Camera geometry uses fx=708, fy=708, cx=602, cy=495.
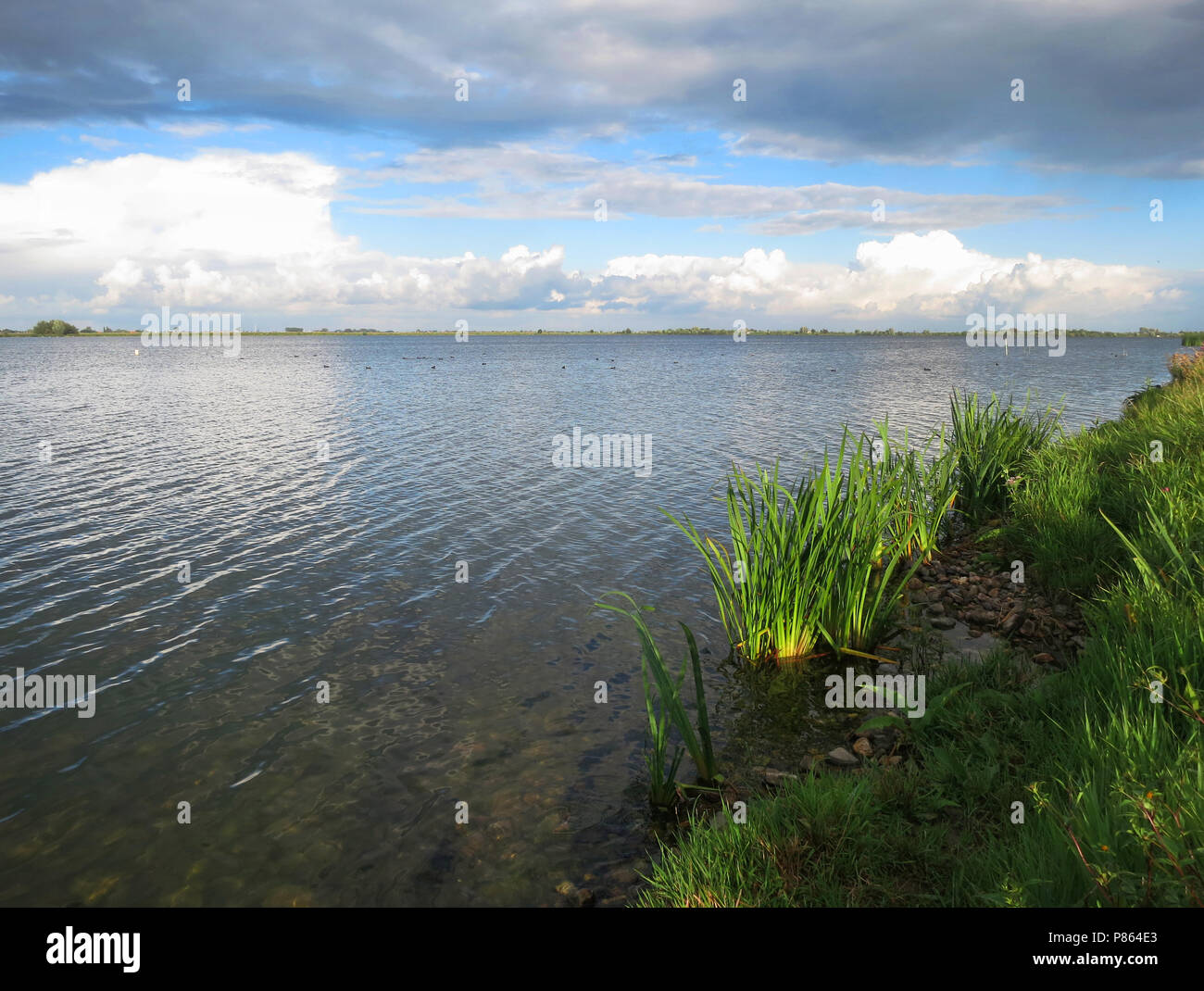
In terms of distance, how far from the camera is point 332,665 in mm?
11227

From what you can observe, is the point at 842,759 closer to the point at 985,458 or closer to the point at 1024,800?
the point at 1024,800

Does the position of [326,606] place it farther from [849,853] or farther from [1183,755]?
[1183,755]

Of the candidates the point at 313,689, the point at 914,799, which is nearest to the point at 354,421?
the point at 313,689

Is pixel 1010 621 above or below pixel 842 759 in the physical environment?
above

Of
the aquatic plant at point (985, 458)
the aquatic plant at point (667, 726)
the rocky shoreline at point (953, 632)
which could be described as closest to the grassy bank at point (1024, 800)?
the rocky shoreline at point (953, 632)

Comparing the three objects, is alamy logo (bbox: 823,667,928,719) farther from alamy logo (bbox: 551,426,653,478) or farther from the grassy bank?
alamy logo (bbox: 551,426,653,478)

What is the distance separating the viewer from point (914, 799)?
6.39 m

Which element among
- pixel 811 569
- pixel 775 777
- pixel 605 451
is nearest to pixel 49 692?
pixel 775 777

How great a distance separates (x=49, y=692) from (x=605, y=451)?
2216 centimetres

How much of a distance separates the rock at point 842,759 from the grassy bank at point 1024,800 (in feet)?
1.23
